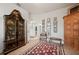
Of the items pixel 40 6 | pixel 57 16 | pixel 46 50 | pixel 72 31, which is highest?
pixel 40 6

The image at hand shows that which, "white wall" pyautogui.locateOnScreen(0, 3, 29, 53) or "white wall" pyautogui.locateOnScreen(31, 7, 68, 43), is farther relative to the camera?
"white wall" pyautogui.locateOnScreen(31, 7, 68, 43)

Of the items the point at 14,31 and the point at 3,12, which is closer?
the point at 3,12

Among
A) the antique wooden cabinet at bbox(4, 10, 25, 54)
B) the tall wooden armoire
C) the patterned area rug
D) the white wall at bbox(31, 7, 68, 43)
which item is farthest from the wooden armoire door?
the antique wooden cabinet at bbox(4, 10, 25, 54)

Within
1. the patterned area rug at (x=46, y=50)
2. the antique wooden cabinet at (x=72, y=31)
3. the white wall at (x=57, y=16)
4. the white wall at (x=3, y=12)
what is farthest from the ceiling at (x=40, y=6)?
the patterned area rug at (x=46, y=50)

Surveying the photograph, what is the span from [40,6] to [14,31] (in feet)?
2.79

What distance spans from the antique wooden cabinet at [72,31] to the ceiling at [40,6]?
1.02 ft

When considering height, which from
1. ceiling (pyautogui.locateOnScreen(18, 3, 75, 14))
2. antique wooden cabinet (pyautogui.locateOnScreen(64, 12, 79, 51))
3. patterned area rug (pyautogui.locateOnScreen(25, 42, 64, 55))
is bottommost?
patterned area rug (pyautogui.locateOnScreen(25, 42, 64, 55))

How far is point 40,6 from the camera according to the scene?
2232 mm

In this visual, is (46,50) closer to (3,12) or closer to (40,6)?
(40,6)

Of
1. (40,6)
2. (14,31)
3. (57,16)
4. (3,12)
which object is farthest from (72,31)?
(3,12)

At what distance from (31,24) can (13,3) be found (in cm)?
62

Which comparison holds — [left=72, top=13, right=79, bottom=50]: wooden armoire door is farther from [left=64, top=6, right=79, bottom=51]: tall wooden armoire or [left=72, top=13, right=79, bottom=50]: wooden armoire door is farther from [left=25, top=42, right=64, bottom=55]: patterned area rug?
[left=25, top=42, right=64, bottom=55]: patterned area rug

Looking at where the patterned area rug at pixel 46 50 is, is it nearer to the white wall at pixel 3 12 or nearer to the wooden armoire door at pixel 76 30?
the wooden armoire door at pixel 76 30

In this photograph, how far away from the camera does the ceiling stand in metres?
2.19
